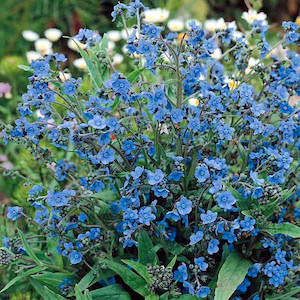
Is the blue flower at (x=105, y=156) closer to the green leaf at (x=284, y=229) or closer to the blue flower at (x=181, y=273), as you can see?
the blue flower at (x=181, y=273)

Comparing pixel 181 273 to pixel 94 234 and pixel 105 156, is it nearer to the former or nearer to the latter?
pixel 94 234

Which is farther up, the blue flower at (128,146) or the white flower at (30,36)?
the white flower at (30,36)

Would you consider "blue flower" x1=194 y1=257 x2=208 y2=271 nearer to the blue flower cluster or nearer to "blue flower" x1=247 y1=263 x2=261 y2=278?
the blue flower cluster

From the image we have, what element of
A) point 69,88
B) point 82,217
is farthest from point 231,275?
point 69,88

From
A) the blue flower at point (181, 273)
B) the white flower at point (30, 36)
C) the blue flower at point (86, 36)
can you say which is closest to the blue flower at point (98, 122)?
the blue flower at point (86, 36)

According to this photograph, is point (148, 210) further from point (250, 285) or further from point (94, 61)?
point (94, 61)

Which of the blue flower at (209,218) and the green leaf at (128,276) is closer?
the blue flower at (209,218)

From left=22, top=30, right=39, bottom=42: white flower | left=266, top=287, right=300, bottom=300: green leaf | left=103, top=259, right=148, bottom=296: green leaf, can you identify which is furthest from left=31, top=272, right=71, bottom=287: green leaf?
left=22, top=30, right=39, bottom=42: white flower
